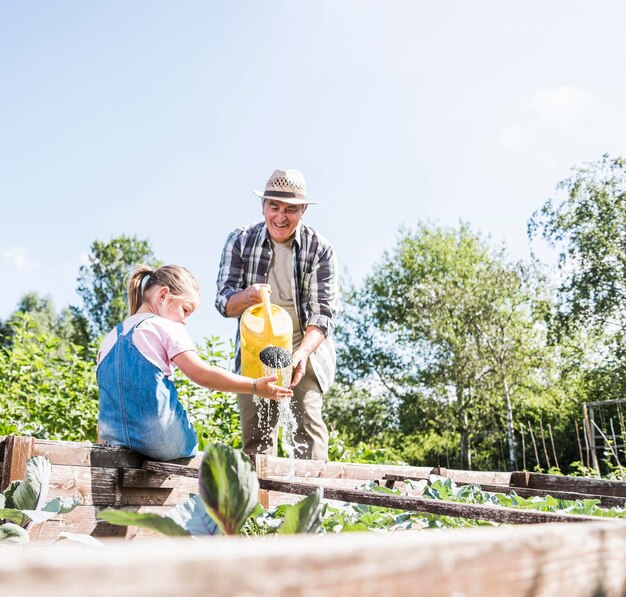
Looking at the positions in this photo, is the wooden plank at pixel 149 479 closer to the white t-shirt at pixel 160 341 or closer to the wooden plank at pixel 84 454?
the wooden plank at pixel 84 454

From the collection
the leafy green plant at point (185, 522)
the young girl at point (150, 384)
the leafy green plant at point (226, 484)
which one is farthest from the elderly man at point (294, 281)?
the leafy green plant at point (226, 484)

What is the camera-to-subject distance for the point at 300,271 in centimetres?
355

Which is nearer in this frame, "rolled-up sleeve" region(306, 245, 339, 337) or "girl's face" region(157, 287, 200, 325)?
"girl's face" region(157, 287, 200, 325)

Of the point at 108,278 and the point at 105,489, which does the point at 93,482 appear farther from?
the point at 108,278

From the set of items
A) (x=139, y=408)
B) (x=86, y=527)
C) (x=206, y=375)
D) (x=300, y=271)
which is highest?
(x=300, y=271)

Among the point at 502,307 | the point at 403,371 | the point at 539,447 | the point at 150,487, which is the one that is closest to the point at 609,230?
the point at 502,307

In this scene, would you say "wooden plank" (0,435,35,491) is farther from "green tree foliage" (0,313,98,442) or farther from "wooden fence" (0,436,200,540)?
"green tree foliage" (0,313,98,442)

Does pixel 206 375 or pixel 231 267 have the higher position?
pixel 231 267

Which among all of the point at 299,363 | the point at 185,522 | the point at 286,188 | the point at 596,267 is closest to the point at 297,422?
the point at 299,363

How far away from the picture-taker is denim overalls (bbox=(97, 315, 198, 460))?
206 centimetres

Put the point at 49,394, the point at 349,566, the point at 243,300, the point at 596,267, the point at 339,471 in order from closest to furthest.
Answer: the point at 349,566, the point at 339,471, the point at 243,300, the point at 49,394, the point at 596,267

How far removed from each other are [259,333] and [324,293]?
74 centimetres

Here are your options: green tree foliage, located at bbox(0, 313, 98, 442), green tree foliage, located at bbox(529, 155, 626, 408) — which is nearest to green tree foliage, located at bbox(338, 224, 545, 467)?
green tree foliage, located at bbox(529, 155, 626, 408)

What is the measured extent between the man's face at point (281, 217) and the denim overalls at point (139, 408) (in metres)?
1.39
